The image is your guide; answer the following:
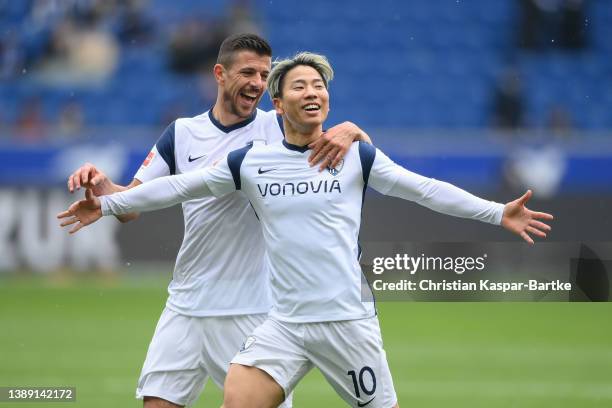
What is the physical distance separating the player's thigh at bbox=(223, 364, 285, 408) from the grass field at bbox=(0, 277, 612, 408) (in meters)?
3.27

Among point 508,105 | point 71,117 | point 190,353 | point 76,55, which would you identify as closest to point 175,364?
point 190,353

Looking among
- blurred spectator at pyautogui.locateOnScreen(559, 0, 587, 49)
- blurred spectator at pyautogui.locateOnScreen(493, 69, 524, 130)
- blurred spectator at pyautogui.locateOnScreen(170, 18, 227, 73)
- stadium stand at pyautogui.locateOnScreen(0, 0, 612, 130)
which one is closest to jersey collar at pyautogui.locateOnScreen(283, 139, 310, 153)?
stadium stand at pyautogui.locateOnScreen(0, 0, 612, 130)

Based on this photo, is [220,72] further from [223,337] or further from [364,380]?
[364,380]

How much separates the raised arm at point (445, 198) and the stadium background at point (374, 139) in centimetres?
338

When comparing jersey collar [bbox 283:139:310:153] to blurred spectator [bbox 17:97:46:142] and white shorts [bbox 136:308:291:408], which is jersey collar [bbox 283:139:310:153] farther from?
blurred spectator [bbox 17:97:46:142]

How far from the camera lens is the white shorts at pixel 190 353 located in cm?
512

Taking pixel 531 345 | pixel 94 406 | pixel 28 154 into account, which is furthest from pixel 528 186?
pixel 94 406

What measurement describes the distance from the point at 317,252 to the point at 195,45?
1300 centimetres

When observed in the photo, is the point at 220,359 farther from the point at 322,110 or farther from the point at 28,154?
the point at 28,154

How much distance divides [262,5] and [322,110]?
1340 centimetres

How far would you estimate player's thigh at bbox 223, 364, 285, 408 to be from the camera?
14.5ft

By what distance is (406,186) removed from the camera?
4.56m

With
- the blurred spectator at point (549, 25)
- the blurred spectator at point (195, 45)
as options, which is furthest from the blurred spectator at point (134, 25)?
the blurred spectator at point (549, 25)

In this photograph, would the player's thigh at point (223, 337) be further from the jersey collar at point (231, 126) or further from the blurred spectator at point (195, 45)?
the blurred spectator at point (195, 45)
